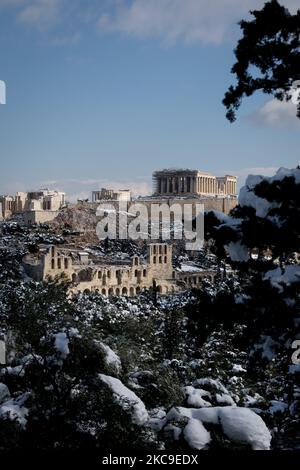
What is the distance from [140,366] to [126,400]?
3274mm

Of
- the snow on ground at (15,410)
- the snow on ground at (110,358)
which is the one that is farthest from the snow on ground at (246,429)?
the snow on ground at (15,410)

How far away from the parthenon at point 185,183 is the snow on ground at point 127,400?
100984mm

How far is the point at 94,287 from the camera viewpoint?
48.6 metres

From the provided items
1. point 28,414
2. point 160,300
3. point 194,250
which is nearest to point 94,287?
point 160,300

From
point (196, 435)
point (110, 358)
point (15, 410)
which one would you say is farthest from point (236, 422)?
point (15, 410)

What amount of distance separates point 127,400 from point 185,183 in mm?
106532

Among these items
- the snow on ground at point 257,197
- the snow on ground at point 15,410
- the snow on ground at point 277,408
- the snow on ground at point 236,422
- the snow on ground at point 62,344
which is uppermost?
the snow on ground at point 257,197

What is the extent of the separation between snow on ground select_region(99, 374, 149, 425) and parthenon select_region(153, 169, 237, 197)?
10098 cm

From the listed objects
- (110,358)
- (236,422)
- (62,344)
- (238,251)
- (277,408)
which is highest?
(238,251)

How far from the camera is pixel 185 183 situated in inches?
4540

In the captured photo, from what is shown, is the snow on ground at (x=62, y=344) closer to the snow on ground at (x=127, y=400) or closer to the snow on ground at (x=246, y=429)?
the snow on ground at (x=127, y=400)

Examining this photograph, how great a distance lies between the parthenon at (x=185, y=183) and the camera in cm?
11388

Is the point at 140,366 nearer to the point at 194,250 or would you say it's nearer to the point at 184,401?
the point at 184,401

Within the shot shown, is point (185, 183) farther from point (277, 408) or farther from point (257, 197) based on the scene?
point (257, 197)
